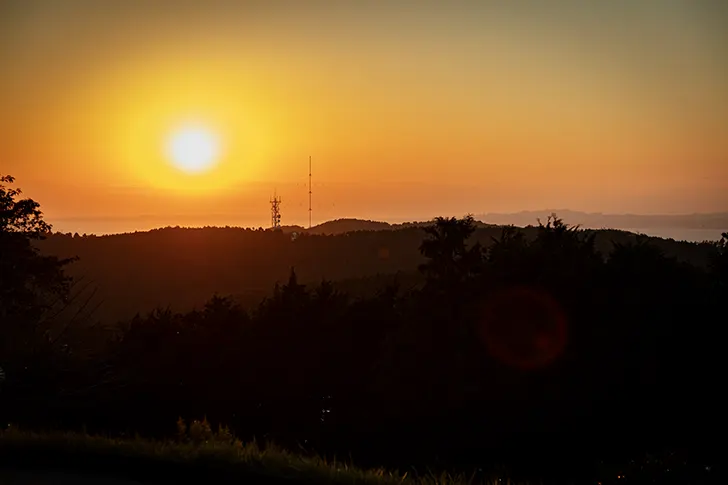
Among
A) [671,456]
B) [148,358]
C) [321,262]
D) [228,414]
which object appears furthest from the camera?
[321,262]

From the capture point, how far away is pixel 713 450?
16.5 metres

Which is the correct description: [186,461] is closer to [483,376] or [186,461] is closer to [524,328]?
[483,376]

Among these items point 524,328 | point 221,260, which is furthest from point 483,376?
point 221,260

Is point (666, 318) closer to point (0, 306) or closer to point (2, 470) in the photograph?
point (2, 470)

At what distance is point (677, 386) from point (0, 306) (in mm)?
34989

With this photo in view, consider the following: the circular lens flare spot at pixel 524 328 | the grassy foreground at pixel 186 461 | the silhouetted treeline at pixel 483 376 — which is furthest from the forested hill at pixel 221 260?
the grassy foreground at pixel 186 461

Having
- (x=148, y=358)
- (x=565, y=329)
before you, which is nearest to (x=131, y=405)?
(x=565, y=329)

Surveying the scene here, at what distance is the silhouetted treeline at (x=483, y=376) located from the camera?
59.2 ft

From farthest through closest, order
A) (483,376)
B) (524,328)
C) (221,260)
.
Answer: (221,260) → (483,376) → (524,328)

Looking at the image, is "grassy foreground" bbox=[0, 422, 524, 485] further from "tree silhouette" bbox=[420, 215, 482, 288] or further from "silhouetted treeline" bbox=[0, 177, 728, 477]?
"tree silhouette" bbox=[420, 215, 482, 288]

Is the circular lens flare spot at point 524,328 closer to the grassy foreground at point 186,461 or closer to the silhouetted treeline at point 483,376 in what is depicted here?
the silhouetted treeline at point 483,376

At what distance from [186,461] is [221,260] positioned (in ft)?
574

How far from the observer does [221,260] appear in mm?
182375

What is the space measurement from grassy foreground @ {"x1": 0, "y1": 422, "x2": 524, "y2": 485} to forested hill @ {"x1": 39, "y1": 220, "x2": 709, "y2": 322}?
440 ft
